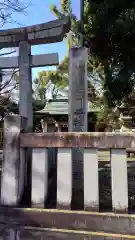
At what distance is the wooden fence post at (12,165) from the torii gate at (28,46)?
2.47 m

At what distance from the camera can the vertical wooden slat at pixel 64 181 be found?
286cm

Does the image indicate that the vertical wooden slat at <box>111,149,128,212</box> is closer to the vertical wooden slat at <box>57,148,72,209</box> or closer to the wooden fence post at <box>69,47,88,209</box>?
the vertical wooden slat at <box>57,148,72,209</box>

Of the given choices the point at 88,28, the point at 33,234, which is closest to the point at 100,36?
the point at 88,28

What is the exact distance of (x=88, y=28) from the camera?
28.2 feet

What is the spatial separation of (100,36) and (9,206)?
6.77 m

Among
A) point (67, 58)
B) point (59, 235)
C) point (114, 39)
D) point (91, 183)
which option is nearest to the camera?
point (59, 235)

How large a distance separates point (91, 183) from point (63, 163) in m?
0.37

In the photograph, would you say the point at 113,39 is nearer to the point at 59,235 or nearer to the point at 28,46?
the point at 28,46

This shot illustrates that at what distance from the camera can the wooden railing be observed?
9.09ft

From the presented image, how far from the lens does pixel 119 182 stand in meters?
2.76

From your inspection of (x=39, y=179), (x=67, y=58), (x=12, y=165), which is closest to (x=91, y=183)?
(x=39, y=179)

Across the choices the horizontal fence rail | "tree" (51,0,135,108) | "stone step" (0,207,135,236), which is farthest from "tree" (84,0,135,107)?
"stone step" (0,207,135,236)

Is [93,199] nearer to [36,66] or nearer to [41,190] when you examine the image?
[41,190]

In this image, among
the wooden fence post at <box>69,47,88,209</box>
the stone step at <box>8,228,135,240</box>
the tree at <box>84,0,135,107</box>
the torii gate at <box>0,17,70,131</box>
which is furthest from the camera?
the tree at <box>84,0,135,107</box>
